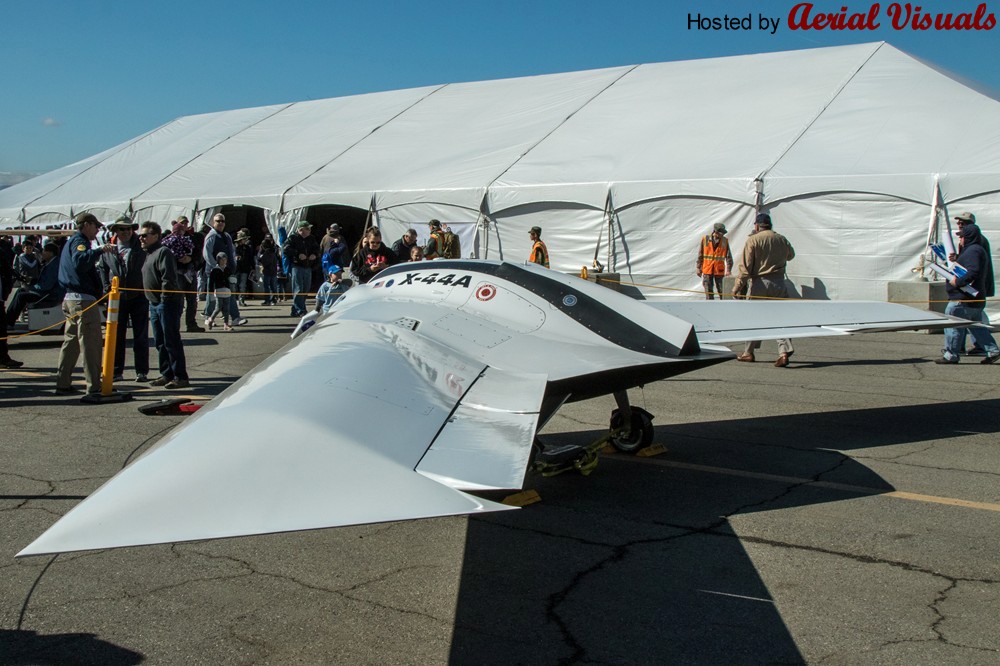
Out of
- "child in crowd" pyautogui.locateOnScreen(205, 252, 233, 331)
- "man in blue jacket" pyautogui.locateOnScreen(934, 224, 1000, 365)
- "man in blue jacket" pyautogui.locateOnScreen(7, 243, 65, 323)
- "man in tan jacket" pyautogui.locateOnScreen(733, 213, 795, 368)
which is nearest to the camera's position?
"man in blue jacket" pyautogui.locateOnScreen(934, 224, 1000, 365)

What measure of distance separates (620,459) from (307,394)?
3.98 metres

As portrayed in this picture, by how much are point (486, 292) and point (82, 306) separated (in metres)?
5.48

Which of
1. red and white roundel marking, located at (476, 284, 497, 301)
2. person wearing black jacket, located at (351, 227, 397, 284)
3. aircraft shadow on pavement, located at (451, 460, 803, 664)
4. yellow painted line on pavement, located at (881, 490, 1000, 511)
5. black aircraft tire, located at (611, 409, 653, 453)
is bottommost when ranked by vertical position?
yellow painted line on pavement, located at (881, 490, 1000, 511)

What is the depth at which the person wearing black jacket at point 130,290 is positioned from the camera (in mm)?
10289

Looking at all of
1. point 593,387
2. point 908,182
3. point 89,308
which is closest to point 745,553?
point 593,387

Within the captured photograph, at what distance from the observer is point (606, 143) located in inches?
839

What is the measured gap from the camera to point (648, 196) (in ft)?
62.8

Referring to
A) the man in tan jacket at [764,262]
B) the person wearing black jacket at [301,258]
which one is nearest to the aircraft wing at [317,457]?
the man in tan jacket at [764,262]

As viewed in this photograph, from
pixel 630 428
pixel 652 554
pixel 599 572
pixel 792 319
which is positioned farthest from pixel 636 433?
pixel 599 572

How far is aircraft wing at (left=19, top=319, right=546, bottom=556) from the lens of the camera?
2680 mm

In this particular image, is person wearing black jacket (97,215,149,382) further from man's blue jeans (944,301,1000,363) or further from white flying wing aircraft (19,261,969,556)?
man's blue jeans (944,301,1000,363)

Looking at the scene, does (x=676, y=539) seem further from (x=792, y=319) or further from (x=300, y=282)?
(x=300, y=282)

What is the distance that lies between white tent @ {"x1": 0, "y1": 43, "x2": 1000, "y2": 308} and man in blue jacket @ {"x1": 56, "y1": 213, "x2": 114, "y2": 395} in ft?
40.5

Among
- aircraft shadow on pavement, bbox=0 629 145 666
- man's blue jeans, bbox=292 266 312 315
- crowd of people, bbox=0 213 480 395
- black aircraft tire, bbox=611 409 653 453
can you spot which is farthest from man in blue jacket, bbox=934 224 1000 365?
man's blue jeans, bbox=292 266 312 315
